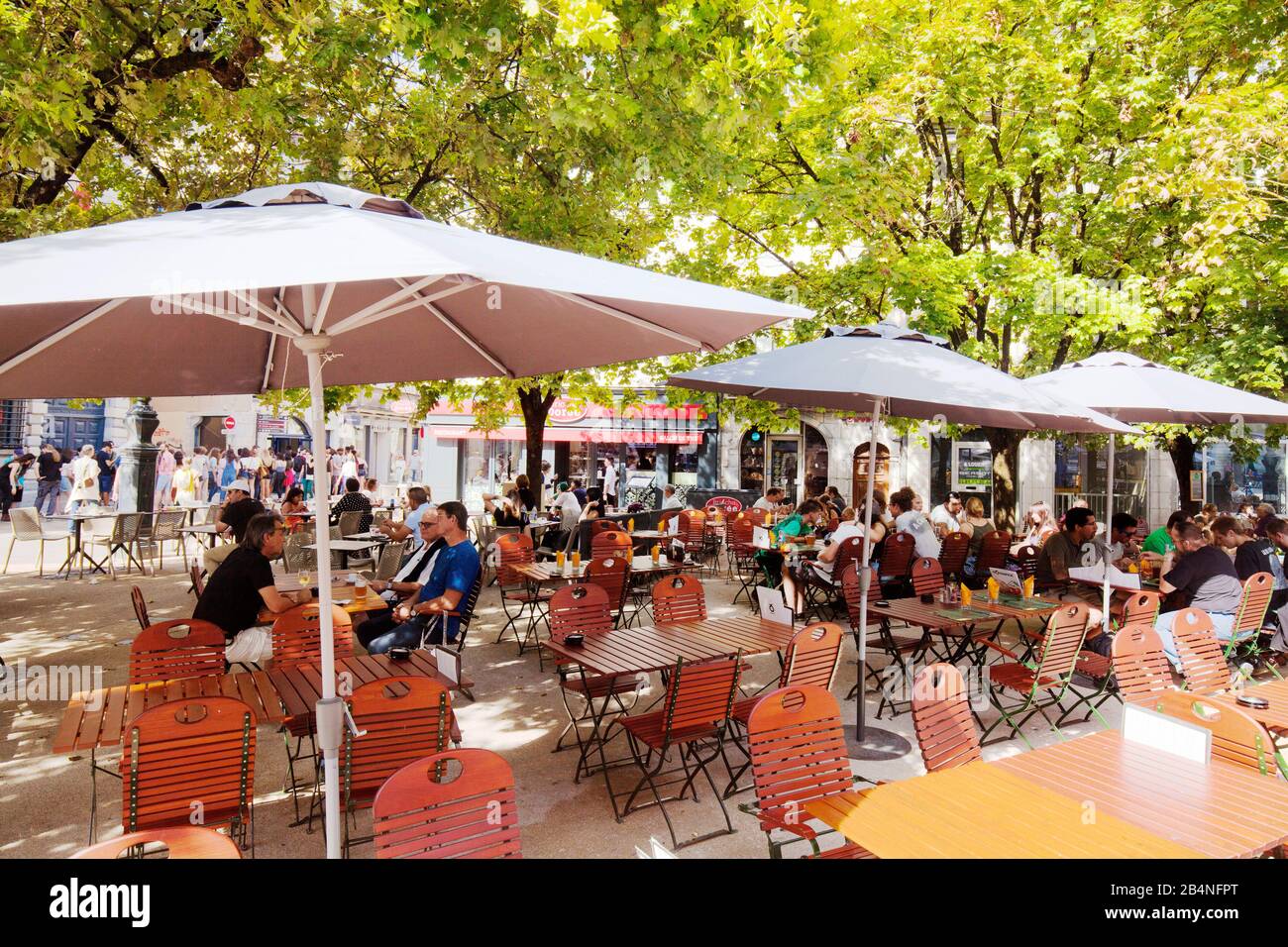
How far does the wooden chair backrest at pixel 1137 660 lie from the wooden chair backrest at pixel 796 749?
2.46 meters

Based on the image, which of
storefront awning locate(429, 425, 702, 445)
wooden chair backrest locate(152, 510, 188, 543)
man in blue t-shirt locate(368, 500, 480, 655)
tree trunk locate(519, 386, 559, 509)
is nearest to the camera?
man in blue t-shirt locate(368, 500, 480, 655)

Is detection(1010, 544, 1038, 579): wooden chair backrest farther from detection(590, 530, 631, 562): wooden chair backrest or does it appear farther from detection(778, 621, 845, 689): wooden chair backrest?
detection(778, 621, 845, 689): wooden chair backrest

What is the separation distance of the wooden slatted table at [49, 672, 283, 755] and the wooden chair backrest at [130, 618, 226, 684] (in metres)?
0.38

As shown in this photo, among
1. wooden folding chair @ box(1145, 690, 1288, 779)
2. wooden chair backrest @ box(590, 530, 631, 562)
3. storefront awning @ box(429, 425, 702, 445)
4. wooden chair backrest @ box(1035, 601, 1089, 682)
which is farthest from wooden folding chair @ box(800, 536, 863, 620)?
storefront awning @ box(429, 425, 702, 445)

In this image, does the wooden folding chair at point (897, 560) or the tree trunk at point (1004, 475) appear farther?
the tree trunk at point (1004, 475)

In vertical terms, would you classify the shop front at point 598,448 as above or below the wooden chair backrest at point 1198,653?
above

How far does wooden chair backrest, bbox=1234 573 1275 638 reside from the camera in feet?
21.9

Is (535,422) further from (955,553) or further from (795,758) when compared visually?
(795,758)

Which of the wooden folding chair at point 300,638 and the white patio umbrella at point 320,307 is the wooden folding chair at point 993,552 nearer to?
the white patio umbrella at point 320,307

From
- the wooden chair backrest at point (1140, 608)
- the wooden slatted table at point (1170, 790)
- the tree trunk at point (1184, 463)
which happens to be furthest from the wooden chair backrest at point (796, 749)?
the tree trunk at point (1184, 463)

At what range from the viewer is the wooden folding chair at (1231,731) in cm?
335

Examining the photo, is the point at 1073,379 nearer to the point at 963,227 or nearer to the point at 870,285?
the point at 870,285

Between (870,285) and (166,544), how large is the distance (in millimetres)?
14916

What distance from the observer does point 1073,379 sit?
7055mm
